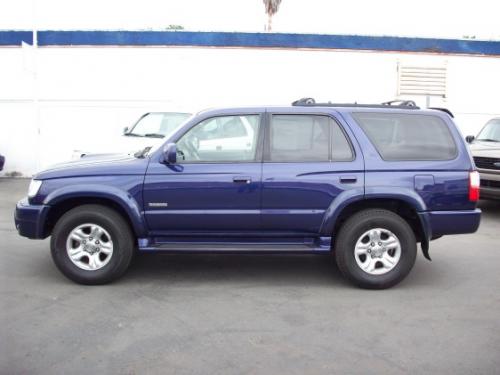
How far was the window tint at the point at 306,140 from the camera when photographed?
5.30 meters

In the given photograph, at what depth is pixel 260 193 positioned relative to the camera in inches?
204

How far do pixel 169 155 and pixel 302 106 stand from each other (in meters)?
1.43

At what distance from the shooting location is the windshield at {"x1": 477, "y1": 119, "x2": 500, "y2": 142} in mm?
10125

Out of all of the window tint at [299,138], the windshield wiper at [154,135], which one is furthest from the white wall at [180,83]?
the window tint at [299,138]

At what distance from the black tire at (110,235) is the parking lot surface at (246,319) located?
0.12m

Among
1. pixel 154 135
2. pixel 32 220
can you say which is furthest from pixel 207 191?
pixel 154 135

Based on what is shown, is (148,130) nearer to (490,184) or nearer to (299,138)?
(299,138)

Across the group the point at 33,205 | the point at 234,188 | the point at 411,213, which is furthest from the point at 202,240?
the point at 411,213

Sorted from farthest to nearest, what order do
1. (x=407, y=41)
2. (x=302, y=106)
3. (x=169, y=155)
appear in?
(x=407, y=41) → (x=302, y=106) → (x=169, y=155)

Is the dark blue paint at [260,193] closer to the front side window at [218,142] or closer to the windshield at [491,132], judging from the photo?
the front side window at [218,142]

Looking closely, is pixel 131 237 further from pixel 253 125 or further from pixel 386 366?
pixel 386 366

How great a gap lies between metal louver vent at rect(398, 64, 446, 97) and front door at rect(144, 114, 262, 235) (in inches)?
369

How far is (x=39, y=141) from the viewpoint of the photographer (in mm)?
13578

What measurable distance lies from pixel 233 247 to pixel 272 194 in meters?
0.64
